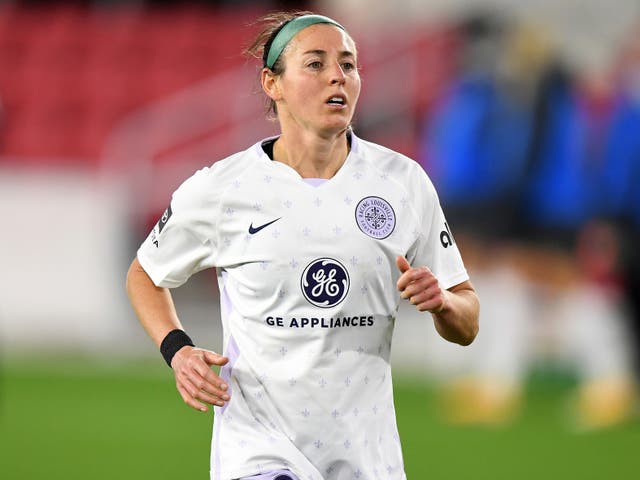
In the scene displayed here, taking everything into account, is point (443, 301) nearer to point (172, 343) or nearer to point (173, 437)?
point (172, 343)

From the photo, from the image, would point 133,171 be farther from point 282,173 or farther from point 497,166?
point 282,173

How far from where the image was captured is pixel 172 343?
172 inches

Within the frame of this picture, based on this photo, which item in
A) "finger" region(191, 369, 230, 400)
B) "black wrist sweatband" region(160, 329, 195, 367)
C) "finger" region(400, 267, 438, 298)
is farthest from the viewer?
"black wrist sweatband" region(160, 329, 195, 367)

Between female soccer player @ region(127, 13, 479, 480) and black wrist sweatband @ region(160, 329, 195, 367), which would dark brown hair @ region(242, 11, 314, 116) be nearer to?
female soccer player @ region(127, 13, 479, 480)

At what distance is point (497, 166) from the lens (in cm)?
1098

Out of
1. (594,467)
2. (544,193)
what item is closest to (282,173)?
(594,467)

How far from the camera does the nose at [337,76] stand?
4293mm

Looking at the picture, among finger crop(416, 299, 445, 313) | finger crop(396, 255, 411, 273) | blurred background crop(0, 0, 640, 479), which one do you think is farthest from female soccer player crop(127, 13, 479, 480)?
blurred background crop(0, 0, 640, 479)

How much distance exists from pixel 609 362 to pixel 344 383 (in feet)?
22.4

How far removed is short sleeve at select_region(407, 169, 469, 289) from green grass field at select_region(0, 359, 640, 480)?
389 centimetres

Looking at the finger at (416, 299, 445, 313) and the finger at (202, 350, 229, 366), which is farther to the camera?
the finger at (202, 350, 229, 366)

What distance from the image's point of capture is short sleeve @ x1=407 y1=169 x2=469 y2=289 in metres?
4.42

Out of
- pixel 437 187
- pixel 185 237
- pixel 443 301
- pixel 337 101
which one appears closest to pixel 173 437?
pixel 437 187

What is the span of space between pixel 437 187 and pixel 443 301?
8.68 meters
